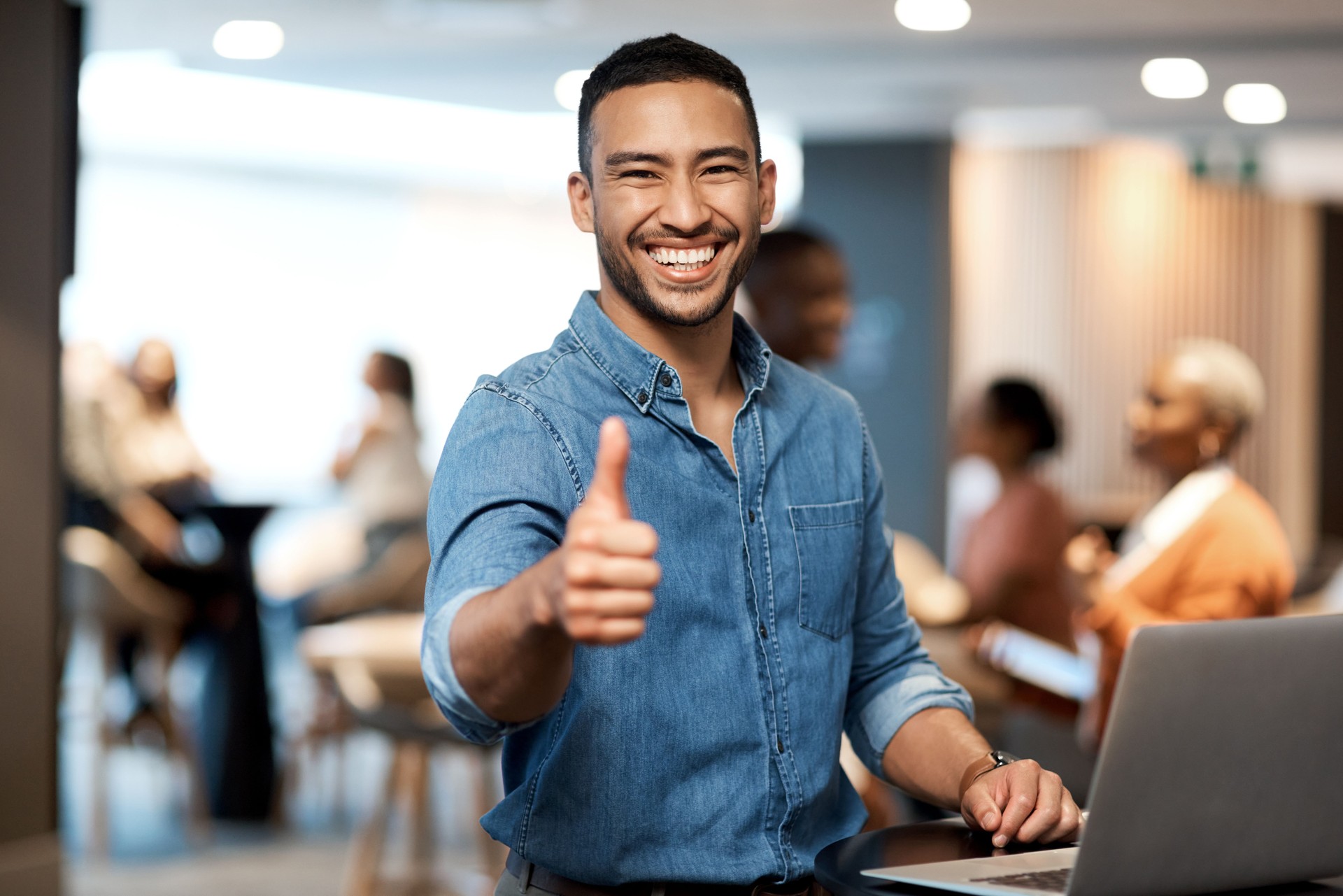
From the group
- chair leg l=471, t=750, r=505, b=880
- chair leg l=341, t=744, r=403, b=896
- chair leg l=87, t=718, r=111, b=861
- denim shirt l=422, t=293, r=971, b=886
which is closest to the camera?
denim shirt l=422, t=293, r=971, b=886

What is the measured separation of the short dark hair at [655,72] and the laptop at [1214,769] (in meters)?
0.66

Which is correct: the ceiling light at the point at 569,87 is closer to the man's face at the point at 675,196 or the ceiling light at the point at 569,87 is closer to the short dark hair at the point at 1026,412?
the short dark hair at the point at 1026,412

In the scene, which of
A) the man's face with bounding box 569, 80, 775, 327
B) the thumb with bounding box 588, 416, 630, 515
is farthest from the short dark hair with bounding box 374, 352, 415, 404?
the thumb with bounding box 588, 416, 630, 515

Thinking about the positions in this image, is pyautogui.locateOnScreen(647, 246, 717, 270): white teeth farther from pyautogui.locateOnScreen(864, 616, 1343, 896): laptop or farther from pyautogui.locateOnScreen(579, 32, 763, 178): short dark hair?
pyautogui.locateOnScreen(864, 616, 1343, 896): laptop

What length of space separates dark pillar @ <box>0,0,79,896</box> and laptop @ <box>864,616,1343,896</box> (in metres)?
3.00

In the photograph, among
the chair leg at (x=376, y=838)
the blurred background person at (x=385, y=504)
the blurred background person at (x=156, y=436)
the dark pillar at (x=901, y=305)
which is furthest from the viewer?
the dark pillar at (x=901, y=305)

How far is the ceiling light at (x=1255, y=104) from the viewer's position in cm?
597

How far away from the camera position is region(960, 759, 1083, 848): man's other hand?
1308mm

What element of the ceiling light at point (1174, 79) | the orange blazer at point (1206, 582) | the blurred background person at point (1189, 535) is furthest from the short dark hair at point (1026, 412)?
the ceiling light at point (1174, 79)

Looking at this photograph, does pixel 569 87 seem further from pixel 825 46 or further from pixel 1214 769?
pixel 1214 769

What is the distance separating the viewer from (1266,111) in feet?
21.2

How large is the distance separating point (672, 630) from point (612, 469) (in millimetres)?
376

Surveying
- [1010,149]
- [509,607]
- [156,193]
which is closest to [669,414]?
[509,607]

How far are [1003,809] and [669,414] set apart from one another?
49cm
